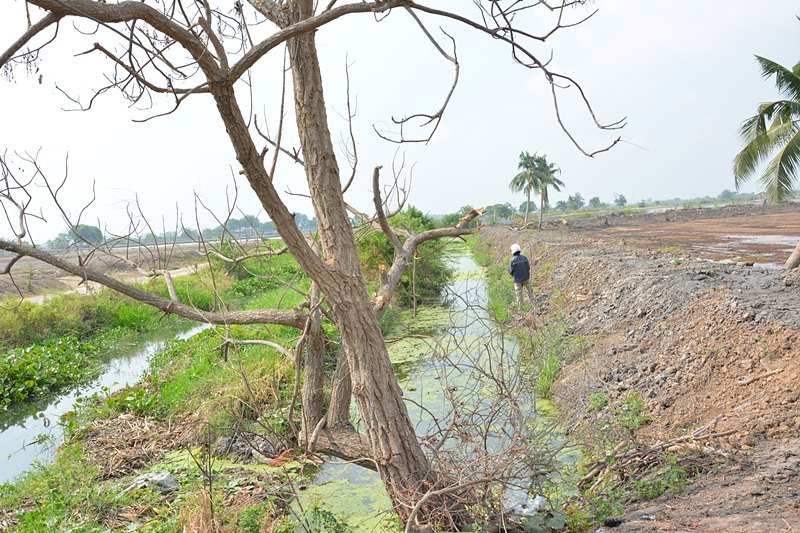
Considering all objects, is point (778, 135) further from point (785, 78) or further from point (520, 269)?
point (520, 269)

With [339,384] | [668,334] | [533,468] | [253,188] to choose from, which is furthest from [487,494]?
[668,334]

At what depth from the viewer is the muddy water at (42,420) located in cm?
686

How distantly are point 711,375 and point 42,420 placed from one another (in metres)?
9.07

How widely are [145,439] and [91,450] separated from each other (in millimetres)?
562

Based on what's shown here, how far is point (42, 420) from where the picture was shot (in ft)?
27.3

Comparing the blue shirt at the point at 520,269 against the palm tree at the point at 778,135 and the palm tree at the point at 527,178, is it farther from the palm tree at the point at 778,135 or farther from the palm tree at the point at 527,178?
the palm tree at the point at 527,178

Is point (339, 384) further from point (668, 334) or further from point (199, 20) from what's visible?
point (668, 334)

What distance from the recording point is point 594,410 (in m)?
5.26

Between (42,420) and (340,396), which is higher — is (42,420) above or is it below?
below

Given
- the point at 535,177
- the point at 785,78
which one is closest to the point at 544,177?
the point at 535,177

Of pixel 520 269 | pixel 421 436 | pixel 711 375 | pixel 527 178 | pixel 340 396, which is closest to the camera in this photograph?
pixel 340 396

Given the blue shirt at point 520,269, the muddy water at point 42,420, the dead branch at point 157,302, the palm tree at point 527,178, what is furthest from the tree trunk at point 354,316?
the palm tree at point 527,178

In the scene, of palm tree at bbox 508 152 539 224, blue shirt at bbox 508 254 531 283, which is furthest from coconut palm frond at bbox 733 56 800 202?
palm tree at bbox 508 152 539 224

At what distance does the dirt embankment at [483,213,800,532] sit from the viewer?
329cm
